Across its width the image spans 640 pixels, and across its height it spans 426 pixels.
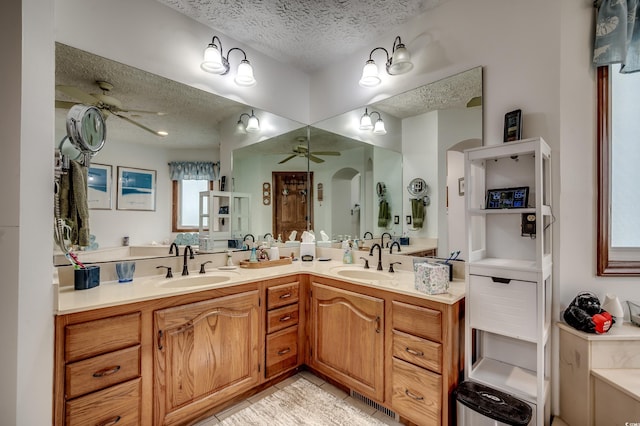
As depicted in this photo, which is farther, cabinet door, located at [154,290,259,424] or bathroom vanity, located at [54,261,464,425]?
cabinet door, located at [154,290,259,424]

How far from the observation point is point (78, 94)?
1679 mm

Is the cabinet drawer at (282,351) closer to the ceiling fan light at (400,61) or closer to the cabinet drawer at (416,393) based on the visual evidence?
the cabinet drawer at (416,393)

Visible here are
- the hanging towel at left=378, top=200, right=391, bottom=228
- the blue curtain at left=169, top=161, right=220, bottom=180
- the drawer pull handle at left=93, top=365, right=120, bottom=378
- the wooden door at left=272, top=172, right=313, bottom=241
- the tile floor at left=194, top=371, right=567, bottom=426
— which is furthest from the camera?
the wooden door at left=272, top=172, right=313, bottom=241

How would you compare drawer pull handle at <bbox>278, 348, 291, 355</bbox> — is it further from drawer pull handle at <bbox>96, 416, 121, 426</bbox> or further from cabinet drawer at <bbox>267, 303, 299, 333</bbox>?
drawer pull handle at <bbox>96, 416, 121, 426</bbox>

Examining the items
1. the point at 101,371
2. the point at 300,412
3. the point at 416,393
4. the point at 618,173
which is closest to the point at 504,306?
the point at 416,393

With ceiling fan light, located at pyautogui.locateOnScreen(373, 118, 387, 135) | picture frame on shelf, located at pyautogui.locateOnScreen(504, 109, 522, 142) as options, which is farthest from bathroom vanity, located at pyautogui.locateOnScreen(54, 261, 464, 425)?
ceiling fan light, located at pyautogui.locateOnScreen(373, 118, 387, 135)

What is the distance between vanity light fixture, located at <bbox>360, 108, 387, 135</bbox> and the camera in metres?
2.45

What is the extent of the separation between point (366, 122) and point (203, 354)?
2.16 m

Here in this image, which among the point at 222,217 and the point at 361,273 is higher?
the point at 222,217

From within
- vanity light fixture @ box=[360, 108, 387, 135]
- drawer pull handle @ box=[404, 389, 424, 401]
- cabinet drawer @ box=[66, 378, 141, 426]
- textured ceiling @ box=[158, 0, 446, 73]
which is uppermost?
textured ceiling @ box=[158, 0, 446, 73]

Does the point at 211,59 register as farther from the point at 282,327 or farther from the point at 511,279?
the point at 511,279

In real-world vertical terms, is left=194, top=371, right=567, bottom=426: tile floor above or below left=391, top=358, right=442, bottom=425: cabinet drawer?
below

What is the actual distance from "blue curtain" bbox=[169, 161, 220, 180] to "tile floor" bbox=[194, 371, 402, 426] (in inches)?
64.5

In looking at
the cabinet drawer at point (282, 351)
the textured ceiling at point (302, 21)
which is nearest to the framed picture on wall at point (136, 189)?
the textured ceiling at point (302, 21)
